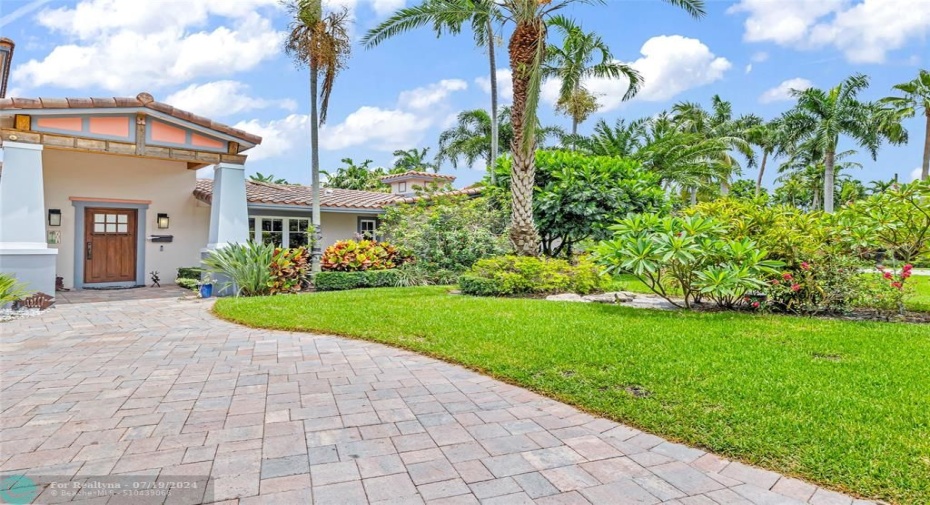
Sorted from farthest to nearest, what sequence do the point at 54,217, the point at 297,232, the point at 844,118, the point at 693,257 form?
the point at 844,118 → the point at 297,232 → the point at 54,217 → the point at 693,257

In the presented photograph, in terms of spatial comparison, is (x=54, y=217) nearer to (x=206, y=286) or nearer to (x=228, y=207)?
(x=228, y=207)

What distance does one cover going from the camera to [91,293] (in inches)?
474

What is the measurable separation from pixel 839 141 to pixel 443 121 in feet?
79.4

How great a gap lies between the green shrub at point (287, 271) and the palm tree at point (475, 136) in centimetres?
1490

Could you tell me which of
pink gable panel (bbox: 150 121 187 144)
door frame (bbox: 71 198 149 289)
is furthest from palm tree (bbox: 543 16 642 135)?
door frame (bbox: 71 198 149 289)

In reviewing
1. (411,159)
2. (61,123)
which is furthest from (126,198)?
(411,159)

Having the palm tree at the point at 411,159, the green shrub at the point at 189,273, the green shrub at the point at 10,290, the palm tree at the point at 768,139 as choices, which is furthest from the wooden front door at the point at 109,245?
the palm tree at the point at 768,139

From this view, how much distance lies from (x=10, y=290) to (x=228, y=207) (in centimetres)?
452

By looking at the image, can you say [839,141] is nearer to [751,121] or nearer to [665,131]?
[751,121]

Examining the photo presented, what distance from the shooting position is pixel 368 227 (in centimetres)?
1780

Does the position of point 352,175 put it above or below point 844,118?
below

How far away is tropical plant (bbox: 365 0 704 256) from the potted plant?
6.98m

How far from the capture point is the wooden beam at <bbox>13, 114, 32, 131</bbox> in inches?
380

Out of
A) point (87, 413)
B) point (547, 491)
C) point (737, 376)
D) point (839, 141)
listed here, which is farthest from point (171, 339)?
point (839, 141)
